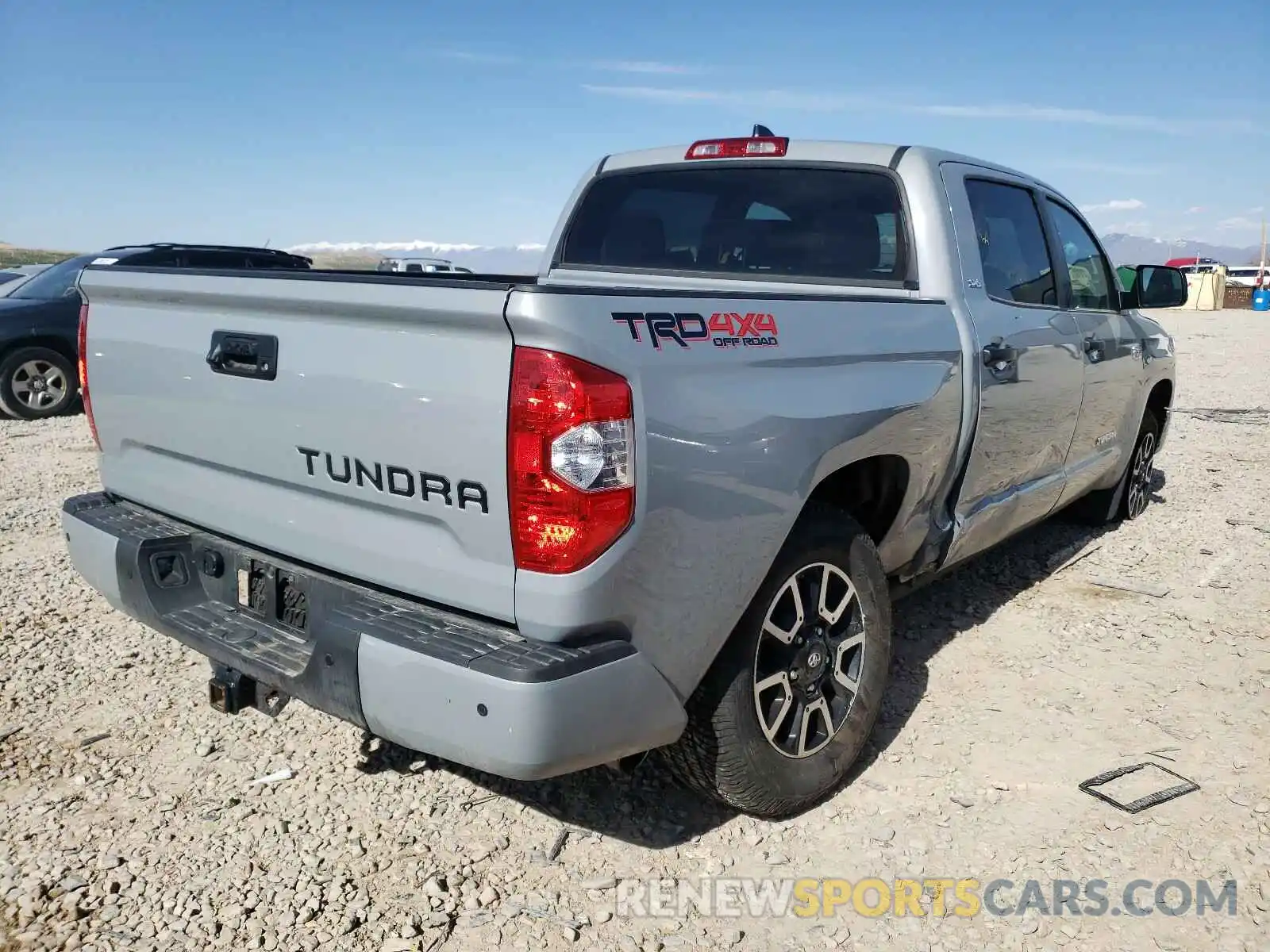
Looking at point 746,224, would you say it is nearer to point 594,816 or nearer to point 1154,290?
point 594,816

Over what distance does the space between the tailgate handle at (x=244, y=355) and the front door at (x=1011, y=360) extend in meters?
2.33

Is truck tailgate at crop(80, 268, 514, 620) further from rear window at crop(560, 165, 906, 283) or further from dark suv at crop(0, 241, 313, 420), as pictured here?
dark suv at crop(0, 241, 313, 420)

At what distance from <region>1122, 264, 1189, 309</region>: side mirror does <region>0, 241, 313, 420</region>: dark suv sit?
720 centimetres

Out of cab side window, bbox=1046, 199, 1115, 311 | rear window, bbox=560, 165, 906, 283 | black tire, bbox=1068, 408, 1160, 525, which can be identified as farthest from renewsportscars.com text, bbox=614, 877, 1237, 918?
black tire, bbox=1068, 408, 1160, 525

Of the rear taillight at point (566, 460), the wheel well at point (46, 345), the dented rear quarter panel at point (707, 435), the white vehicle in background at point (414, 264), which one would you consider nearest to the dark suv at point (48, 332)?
the wheel well at point (46, 345)

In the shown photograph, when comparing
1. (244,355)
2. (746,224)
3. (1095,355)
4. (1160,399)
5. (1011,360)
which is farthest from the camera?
(1160,399)

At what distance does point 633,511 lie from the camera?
2.19m

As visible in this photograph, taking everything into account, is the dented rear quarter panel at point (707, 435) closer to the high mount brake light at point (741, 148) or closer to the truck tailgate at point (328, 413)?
the truck tailgate at point (328, 413)

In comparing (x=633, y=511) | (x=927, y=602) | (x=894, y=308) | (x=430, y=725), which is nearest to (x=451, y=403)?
(x=633, y=511)

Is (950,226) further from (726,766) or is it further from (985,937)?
(985,937)

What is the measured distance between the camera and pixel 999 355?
365 cm

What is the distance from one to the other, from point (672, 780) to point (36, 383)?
29.8 ft

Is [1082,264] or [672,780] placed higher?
[1082,264]

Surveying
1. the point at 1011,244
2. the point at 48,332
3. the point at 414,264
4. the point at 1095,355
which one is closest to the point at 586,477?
the point at 1011,244
